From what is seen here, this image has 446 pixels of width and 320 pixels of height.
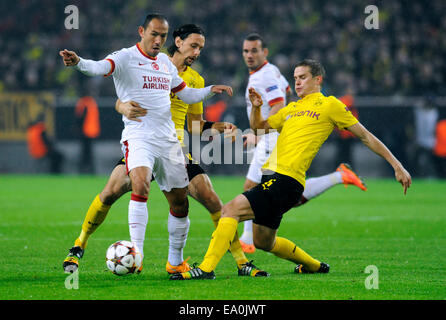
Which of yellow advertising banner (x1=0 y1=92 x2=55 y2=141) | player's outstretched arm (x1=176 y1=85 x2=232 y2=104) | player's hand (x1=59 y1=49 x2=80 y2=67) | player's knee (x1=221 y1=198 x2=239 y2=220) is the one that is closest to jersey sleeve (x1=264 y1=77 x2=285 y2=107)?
player's outstretched arm (x1=176 y1=85 x2=232 y2=104)

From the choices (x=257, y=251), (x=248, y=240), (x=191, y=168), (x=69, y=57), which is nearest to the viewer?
(x=69, y=57)

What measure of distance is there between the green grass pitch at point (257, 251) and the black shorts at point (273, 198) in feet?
1.79

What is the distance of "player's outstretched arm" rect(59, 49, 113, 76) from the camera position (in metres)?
5.88

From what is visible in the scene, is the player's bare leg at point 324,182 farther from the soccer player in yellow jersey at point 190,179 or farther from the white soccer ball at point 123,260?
the white soccer ball at point 123,260

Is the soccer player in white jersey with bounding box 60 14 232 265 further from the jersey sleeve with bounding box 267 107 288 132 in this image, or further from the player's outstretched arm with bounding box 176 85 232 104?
the jersey sleeve with bounding box 267 107 288 132

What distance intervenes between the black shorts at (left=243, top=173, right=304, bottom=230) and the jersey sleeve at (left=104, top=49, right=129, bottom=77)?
1600mm

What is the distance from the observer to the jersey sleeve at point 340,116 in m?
6.40

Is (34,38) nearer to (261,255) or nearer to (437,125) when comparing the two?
(437,125)

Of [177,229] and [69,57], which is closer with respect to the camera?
[69,57]

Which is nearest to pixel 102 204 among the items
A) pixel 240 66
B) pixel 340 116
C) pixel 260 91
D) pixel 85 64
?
pixel 85 64

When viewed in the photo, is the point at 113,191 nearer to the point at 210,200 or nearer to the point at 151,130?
the point at 151,130

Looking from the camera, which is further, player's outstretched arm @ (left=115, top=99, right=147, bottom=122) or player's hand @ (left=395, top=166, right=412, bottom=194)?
player's outstretched arm @ (left=115, top=99, right=147, bottom=122)

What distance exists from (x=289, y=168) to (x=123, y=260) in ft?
5.44

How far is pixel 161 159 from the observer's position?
6574 millimetres
